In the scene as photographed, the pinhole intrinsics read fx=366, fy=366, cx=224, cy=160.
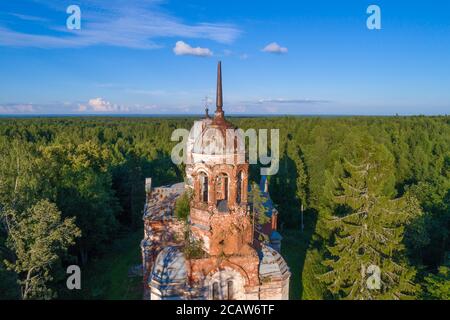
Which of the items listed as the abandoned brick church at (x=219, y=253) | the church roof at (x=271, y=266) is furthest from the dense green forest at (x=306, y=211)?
the abandoned brick church at (x=219, y=253)

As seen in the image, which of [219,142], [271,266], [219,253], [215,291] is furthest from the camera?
[271,266]

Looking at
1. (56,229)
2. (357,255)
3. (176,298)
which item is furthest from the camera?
(56,229)

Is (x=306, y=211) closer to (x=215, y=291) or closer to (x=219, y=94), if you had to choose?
(x=215, y=291)

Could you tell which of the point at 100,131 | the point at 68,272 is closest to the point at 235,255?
the point at 68,272

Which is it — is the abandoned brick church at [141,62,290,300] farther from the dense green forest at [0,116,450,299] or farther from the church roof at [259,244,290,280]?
the dense green forest at [0,116,450,299]

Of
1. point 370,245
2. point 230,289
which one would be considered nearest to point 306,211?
point 370,245

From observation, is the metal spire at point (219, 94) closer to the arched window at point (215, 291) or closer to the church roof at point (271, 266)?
the church roof at point (271, 266)

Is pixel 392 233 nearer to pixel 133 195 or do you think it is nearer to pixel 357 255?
pixel 357 255
